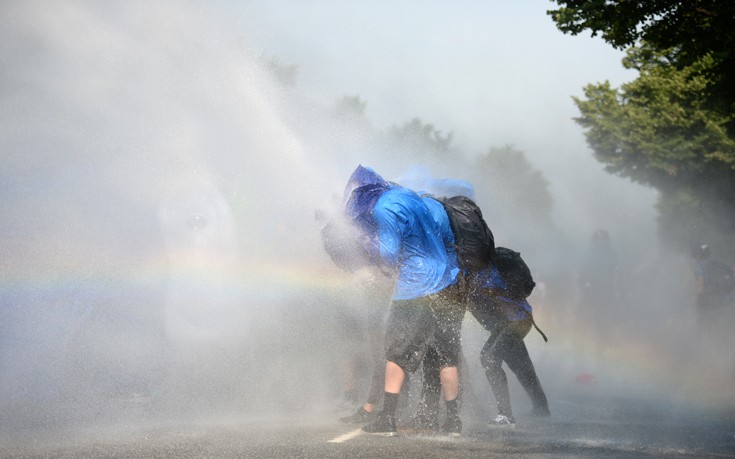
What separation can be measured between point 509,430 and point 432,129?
41.2 m

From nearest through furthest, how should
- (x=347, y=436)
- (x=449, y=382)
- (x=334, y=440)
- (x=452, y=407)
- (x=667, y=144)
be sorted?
(x=334, y=440) → (x=347, y=436) → (x=452, y=407) → (x=449, y=382) → (x=667, y=144)

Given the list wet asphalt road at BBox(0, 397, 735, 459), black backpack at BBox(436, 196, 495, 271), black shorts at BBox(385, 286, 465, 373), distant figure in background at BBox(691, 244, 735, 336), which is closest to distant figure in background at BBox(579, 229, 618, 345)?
distant figure in background at BBox(691, 244, 735, 336)

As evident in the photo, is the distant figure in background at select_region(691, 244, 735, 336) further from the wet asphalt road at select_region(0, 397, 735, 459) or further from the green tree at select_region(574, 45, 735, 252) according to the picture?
the wet asphalt road at select_region(0, 397, 735, 459)

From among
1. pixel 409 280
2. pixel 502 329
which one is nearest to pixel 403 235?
pixel 409 280

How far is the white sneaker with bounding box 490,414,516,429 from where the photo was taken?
748cm

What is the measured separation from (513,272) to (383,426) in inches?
93.0

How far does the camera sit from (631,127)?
30.0m

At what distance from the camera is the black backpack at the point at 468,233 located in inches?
281

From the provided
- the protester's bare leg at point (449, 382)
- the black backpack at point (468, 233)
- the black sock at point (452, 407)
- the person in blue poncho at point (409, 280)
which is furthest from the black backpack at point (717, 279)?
the black sock at point (452, 407)

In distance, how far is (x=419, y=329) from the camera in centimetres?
655

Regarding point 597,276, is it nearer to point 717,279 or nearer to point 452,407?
point 717,279

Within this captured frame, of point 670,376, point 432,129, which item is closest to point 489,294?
point 670,376

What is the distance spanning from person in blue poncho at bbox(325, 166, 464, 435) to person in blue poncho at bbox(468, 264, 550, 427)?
1258mm

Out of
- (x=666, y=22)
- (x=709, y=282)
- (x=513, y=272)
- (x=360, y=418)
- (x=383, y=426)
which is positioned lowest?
(x=383, y=426)
